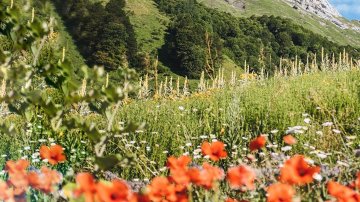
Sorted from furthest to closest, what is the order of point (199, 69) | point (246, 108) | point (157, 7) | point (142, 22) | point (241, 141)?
1. point (157, 7)
2. point (142, 22)
3. point (199, 69)
4. point (246, 108)
5. point (241, 141)

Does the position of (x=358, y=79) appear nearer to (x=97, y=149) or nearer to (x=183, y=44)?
(x=97, y=149)

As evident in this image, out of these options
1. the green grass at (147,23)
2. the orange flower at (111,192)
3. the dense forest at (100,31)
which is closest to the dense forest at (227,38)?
the green grass at (147,23)

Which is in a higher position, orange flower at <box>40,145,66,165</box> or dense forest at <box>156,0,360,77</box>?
orange flower at <box>40,145,66,165</box>

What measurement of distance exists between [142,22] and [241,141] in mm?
89872

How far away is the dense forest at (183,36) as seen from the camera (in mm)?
76750

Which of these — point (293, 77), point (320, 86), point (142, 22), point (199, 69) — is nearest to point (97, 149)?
point (320, 86)

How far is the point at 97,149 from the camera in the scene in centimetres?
253

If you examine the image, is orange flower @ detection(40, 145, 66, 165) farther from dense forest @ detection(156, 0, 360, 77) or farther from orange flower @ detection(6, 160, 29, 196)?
dense forest @ detection(156, 0, 360, 77)

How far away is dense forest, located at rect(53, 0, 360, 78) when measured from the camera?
76750 millimetres

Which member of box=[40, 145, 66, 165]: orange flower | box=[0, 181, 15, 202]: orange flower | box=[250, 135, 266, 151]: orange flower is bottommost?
box=[40, 145, 66, 165]: orange flower

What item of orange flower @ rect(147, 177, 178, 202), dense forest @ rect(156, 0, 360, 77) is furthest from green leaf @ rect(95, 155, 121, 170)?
dense forest @ rect(156, 0, 360, 77)

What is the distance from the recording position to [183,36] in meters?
89.2

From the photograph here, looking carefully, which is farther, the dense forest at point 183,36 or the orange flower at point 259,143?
the dense forest at point 183,36

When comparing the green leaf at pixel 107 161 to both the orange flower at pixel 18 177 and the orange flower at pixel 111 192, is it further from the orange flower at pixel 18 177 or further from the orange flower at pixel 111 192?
the orange flower at pixel 111 192
